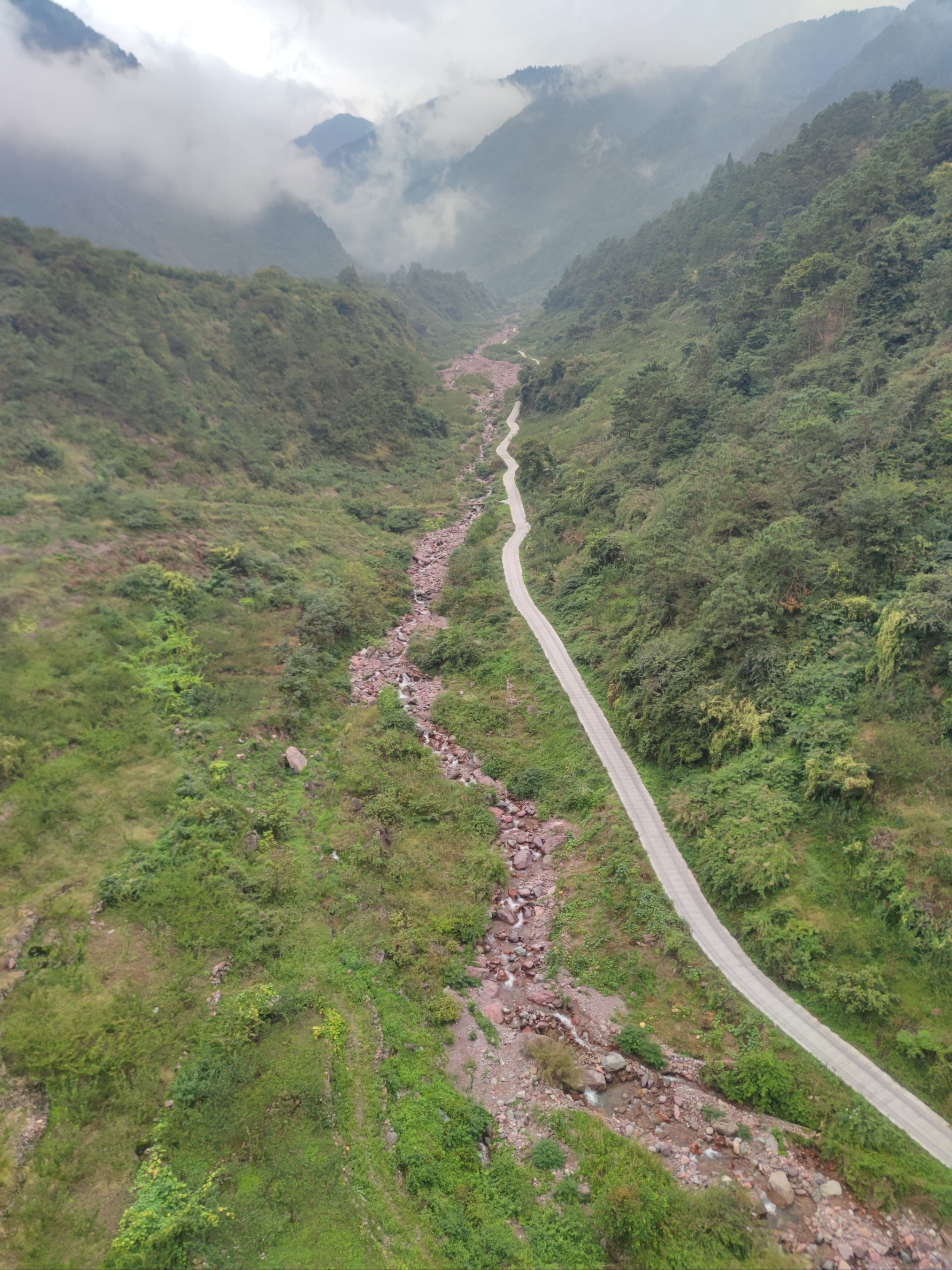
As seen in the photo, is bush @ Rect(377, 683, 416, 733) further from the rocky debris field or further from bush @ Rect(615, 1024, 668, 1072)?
bush @ Rect(615, 1024, 668, 1072)

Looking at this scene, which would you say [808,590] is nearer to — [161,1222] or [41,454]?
[161,1222]

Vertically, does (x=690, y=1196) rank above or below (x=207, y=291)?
below

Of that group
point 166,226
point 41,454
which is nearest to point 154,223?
point 166,226

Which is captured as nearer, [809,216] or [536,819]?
[536,819]

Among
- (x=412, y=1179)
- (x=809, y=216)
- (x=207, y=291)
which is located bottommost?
(x=412, y=1179)

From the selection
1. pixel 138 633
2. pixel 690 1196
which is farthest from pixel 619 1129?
pixel 138 633

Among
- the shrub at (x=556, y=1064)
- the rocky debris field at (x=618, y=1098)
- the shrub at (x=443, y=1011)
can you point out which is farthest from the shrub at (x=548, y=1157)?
the shrub at (x=443, y=1011)

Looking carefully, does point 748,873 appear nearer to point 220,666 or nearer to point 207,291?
point 220,666
